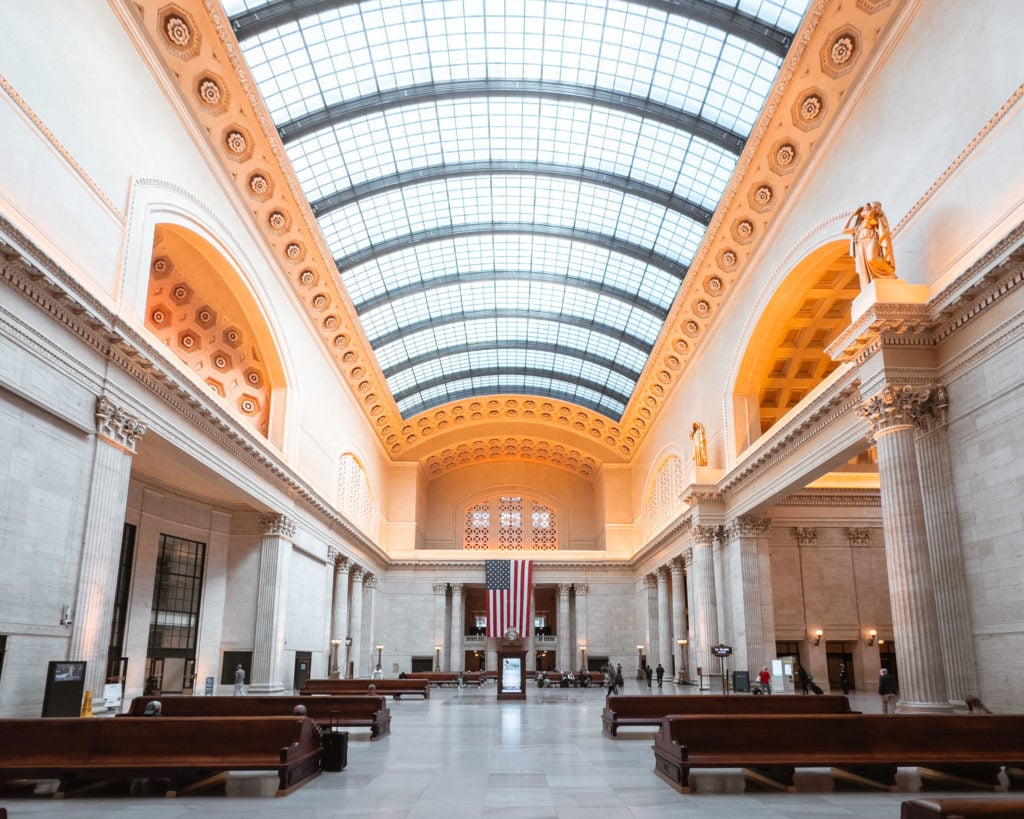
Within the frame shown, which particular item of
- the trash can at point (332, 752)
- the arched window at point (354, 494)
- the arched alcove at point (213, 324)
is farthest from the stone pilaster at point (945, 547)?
the arched window at point (354, 494)

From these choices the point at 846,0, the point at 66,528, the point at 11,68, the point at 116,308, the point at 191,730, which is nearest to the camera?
the point at 191,730

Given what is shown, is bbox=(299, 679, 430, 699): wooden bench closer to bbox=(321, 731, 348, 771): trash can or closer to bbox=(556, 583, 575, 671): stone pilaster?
bbox=(321, 731, 348, 771): trash can

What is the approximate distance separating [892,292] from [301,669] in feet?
78.1

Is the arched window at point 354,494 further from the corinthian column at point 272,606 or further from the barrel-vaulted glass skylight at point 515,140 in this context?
the corinthian column at point 272,606

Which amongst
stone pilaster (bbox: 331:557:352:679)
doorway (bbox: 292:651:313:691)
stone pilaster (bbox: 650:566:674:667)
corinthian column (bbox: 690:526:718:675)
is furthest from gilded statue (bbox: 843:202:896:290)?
stone pilaster (bbox: 331:557:352:679)

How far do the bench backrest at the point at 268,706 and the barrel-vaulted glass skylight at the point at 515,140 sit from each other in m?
16.4

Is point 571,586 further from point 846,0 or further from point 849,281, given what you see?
point 846,0

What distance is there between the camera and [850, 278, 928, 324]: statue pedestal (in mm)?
15085

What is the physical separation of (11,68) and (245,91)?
27.4 feet

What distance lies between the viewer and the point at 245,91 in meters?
20.6

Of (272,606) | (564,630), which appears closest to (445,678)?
(564,630)

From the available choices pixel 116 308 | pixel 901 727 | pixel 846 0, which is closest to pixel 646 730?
pixel 901 727

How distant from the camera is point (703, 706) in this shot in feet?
48.6

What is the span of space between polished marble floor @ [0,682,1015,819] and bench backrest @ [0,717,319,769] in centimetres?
37
